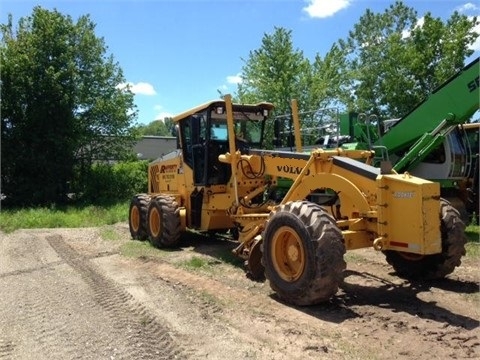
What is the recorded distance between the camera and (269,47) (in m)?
24.4

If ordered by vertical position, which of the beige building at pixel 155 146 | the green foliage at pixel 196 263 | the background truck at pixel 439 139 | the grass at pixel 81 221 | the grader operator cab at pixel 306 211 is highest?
the beige building at pixel 155 146

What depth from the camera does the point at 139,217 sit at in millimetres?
11773

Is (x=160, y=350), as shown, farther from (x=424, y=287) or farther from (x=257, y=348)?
(x=424, y=287)

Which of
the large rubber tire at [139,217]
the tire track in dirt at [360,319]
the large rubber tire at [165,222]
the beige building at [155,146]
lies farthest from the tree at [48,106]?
the beige building at [155,146]

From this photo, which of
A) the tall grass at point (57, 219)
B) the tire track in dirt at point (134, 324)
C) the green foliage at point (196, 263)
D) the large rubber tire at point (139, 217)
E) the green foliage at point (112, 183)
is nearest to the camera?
the tire track in dirt at point (134, 324)

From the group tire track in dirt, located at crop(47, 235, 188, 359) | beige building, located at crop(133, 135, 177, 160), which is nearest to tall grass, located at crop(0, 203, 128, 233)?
tire track in dirt, located at crop(47, 235, 188, 359)

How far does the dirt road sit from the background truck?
296 cm

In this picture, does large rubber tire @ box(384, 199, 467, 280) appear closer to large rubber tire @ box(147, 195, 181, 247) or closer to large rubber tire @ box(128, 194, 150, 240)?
large rubber tire @ box(147, 195, 181, 247)

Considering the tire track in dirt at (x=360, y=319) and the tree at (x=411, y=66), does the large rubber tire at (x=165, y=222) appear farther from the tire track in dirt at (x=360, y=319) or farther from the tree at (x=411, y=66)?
the tree at (x=411, y=66)

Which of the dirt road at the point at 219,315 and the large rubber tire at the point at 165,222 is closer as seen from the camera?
the dirt road at the point at 219,315

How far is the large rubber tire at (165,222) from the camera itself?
33.9 ft

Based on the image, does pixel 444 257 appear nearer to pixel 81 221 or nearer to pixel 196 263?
pixel 196 263

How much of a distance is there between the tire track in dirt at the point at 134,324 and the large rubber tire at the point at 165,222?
7.52 feet

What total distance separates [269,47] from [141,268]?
58.4 ft
